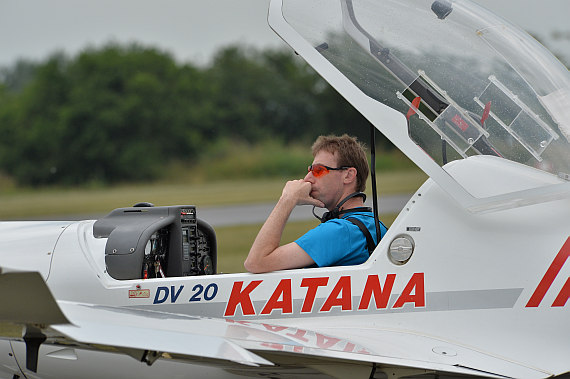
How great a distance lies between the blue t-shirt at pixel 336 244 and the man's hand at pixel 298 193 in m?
0.18

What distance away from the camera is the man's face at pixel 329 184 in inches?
142

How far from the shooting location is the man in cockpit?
3.34m

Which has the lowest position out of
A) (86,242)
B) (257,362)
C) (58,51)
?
(257,362)

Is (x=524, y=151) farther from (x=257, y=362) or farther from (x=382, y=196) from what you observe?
(x=382, y=196)

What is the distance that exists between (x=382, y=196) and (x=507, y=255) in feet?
63.2

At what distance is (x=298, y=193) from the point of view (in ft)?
11.4

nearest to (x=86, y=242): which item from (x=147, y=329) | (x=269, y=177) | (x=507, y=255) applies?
(x=147, y=329)

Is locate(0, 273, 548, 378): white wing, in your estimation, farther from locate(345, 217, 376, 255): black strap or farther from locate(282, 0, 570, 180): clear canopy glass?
locate(282, 0, 570, 180): clear canopy glass

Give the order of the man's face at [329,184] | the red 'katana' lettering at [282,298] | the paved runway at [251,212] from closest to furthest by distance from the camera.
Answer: the red 'katana' lettering at [282,298] → the man's face at [329,184] → the paved runway at [251,212]

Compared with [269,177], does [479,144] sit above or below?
below

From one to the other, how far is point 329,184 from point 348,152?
0.21 meters

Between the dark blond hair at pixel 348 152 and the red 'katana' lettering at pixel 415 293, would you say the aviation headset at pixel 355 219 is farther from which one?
→ the red 'katana' lettering at pixel 415 293

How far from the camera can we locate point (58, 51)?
48656mm

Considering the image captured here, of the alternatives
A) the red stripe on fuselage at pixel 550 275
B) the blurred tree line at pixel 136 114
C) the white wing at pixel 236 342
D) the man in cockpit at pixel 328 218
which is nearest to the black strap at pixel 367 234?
the man in cockpit at pixel 328 218
